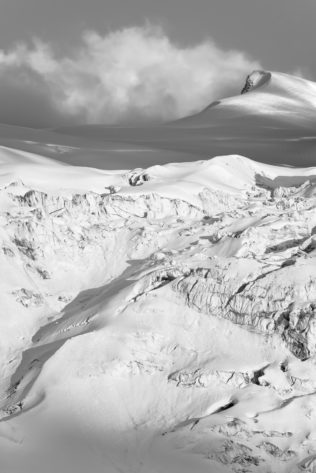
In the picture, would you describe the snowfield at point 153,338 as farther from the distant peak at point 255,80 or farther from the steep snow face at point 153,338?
the distant peak at point 255,80

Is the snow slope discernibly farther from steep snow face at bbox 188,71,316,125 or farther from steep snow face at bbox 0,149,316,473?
steep snow face at bbox 0,149,316,473

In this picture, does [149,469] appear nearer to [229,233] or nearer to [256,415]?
[256,415]

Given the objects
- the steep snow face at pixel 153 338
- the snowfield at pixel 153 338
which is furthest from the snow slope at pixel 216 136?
the steep snow face at pixel 153 338

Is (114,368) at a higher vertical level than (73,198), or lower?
lower

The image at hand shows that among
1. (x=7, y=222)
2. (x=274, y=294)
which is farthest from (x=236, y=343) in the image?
(x=7, y=222)

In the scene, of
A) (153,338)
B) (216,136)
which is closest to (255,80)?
(216,136)
